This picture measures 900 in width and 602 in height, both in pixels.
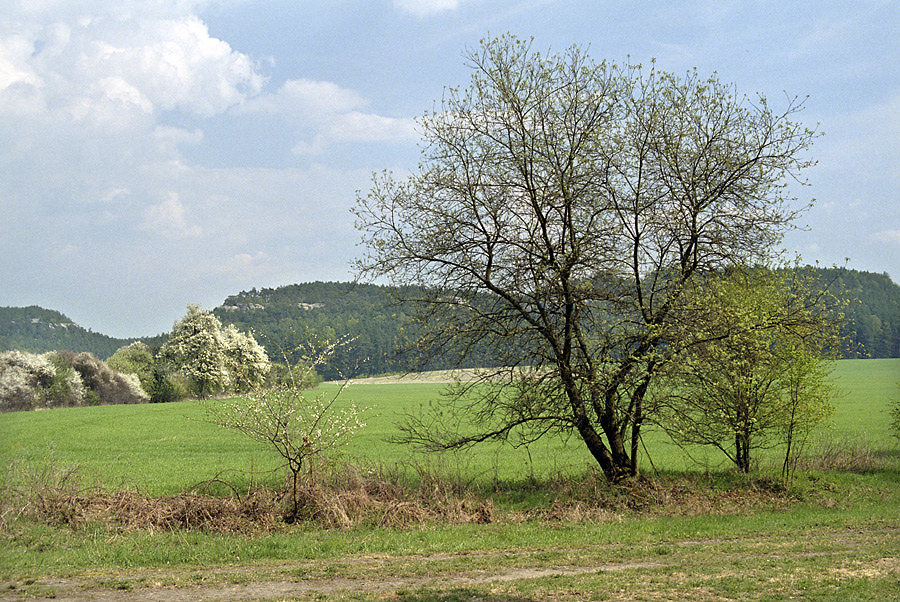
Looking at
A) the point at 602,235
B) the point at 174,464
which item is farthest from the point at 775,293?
the point at 174,464

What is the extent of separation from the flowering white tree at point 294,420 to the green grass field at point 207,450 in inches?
41.3

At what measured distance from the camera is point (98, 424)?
38875 mm

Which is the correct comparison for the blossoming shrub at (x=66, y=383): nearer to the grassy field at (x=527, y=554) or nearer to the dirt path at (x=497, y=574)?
the grassy field at (x=527, y=554)

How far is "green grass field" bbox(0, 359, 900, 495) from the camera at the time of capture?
18.2m

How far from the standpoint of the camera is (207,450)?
29234 millimetres

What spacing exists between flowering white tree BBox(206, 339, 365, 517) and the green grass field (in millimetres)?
1048

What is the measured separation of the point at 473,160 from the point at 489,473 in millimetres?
10100

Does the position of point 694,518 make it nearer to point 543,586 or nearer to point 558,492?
point 558,492

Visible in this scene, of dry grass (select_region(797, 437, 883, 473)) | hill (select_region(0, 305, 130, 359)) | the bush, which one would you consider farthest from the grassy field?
the bush

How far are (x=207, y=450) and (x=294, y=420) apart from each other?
1843cm

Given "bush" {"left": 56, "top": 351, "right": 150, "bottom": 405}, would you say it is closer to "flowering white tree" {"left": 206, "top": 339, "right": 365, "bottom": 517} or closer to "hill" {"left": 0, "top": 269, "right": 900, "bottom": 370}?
"hill" {"left": 0, "top": 269, "right": 900, "bottom": 370}

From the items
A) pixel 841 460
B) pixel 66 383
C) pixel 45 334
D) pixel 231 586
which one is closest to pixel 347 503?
pixel 231 586

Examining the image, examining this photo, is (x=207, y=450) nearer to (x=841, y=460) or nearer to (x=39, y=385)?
(x=39, y=385)

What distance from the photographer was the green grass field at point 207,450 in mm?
18172
